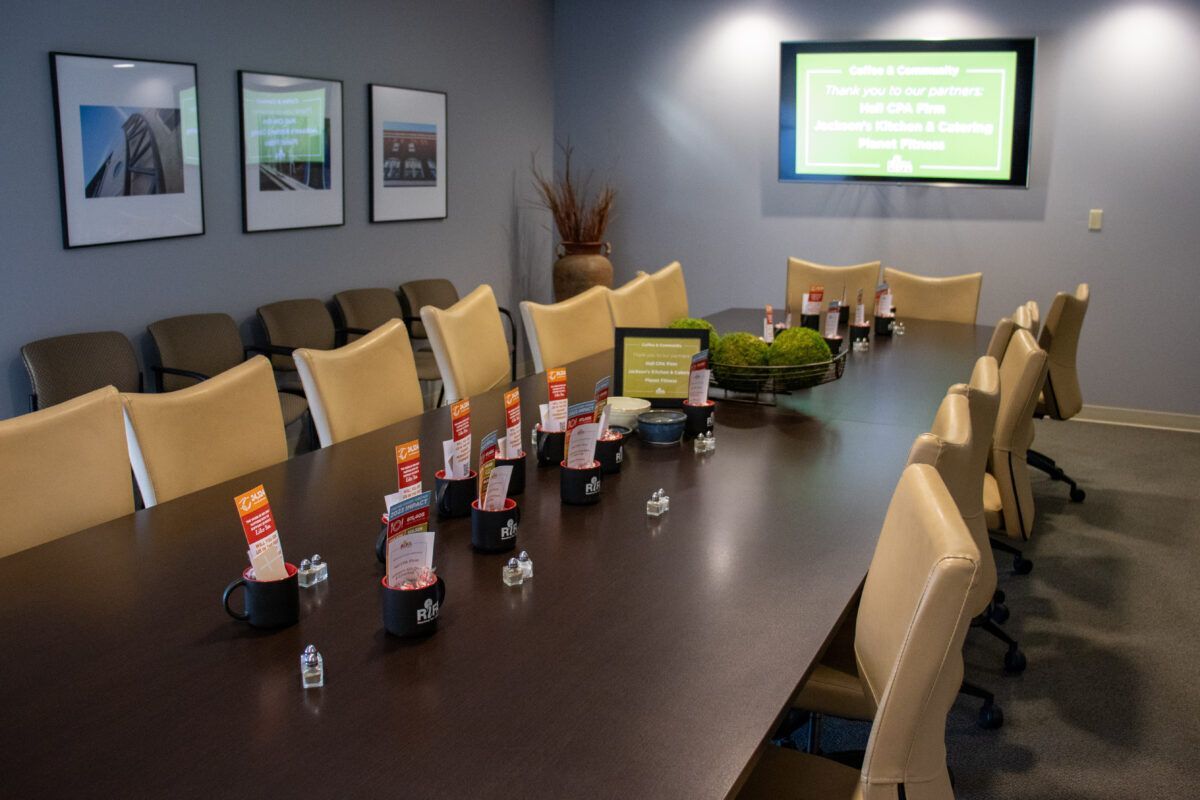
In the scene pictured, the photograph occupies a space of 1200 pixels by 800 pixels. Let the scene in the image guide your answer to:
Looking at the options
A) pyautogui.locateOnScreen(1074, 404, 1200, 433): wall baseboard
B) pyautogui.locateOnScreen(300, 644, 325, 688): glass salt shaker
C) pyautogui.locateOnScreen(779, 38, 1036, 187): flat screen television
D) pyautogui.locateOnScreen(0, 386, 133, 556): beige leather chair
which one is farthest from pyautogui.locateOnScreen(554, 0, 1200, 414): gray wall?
pyautogui.locateOnScreen(300, 644, 325, 688): glass salt shaker

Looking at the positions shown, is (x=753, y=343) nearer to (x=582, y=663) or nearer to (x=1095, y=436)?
(x=582, y=663)

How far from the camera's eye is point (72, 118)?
439 centimetres

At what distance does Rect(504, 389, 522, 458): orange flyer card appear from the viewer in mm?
2365

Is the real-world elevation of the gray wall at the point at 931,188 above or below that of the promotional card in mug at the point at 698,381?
above

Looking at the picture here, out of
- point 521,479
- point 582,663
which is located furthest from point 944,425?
point 582,663

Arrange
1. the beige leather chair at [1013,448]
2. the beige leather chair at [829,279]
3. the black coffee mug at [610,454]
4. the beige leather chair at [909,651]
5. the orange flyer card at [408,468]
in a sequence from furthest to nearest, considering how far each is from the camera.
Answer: the beige leather chair at [829,279]
the beige leather chair at [1013,448]
the black coffee mug at [610,454]
the orange flyer card at [408,468]
the beige leather chair at [909,651]

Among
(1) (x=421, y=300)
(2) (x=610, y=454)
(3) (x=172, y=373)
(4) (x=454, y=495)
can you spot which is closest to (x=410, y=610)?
(4) (x=454, y=495)

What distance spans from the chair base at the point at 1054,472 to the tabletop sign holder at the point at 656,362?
2.86m

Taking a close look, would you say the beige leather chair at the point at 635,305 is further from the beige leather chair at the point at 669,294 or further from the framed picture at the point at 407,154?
the framed picture at the point at 407,154

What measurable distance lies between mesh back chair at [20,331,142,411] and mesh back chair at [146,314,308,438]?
0.15 meters

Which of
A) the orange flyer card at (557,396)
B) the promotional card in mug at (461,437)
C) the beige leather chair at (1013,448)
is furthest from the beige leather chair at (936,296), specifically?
the promotional card in mug at (461,437)

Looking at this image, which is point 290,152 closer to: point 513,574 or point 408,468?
point 408,468

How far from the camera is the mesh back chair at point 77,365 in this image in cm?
420

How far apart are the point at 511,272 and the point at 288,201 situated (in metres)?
2.38
